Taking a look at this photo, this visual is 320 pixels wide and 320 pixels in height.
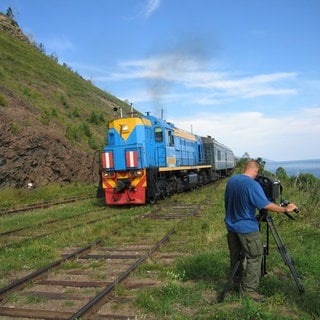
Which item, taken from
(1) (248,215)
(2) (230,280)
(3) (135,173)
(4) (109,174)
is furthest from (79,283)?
(4) (109,174)

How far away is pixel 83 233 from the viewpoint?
1146cm

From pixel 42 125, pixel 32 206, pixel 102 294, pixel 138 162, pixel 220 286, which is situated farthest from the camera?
pixel 42 125

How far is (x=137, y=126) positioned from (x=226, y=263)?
1132cm

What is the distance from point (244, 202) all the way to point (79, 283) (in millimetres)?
3115

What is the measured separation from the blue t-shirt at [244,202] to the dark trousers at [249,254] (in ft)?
0.37

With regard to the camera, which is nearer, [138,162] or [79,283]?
Answer: [79,283]

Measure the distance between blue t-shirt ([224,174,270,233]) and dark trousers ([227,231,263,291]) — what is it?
0.11m

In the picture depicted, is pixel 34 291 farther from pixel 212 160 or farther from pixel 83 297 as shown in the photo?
pixel 212 160

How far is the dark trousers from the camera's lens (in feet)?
18.9

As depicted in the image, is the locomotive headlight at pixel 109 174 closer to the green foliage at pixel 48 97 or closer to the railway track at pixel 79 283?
the railway track at pixel 79 283

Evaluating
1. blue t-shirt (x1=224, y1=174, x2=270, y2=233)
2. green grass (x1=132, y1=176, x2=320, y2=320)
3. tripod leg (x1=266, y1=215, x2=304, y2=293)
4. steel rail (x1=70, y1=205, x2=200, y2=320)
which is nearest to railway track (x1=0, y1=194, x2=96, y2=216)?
green grass (x1=132, y1=176, x2=320, y2=320)

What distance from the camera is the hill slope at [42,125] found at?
22844 millimetres

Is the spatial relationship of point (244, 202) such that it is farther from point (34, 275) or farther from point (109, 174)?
point (109, 174)

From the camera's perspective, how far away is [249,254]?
19.0 feet
